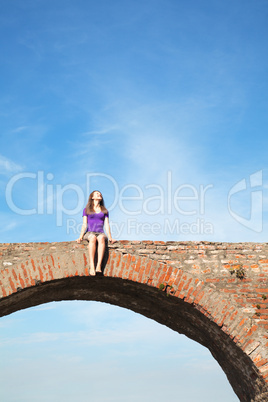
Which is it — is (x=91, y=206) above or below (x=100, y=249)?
above

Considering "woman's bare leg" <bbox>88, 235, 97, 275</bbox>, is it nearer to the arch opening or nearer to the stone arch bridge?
the stone arch bridge

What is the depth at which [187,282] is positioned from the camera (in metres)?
7.94

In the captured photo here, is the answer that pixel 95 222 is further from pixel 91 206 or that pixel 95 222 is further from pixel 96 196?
pixel 96 196

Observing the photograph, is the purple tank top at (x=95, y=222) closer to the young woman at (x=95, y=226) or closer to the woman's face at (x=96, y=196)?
the young woman at (x=95, y=226)

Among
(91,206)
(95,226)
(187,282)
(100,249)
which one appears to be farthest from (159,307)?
(91,206)

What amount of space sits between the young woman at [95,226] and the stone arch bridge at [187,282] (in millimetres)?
185

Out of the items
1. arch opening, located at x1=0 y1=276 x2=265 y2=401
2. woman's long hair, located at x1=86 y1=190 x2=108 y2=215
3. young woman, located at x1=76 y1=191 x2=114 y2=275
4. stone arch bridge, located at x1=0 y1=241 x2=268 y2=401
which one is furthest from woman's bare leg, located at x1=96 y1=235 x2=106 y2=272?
woman's long hair, located at x1=86 y1=190 x2=108 y2=215

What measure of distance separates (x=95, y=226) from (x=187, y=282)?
1838 mm

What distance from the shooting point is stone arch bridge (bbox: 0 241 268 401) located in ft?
25.2

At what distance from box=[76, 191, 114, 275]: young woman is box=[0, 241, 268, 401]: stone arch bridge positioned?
0.19m

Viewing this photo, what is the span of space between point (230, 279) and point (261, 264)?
664 mm

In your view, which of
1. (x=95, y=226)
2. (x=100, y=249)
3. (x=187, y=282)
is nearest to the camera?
(x=100, y=249)

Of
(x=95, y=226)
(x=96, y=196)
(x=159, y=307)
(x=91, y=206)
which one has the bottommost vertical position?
(x=159, y=307)

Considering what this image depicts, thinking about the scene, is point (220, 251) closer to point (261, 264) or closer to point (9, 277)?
point (261, 264)
